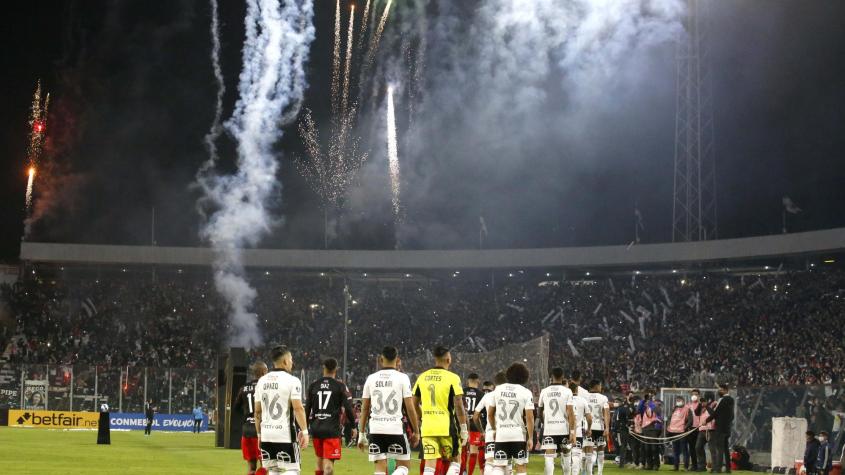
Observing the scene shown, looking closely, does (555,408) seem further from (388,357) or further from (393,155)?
(393,155)

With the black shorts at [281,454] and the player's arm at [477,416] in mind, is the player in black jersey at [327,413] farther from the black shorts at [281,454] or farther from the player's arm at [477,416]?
the player's arm at [477,416]

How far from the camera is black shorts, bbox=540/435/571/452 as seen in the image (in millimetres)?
20375

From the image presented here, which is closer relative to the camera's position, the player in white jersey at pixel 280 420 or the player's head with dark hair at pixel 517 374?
the player in white jersey at pixel 280 420

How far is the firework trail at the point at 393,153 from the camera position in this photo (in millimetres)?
60297

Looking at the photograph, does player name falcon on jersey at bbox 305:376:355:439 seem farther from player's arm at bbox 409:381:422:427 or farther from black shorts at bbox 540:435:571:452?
black shorts at bbox 540:435:571:452

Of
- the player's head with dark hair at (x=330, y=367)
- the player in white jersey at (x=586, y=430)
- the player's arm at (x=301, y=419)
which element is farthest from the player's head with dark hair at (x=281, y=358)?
the player in white jersey at (x=586, y=430)

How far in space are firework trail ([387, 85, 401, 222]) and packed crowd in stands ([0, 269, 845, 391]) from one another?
622 cm

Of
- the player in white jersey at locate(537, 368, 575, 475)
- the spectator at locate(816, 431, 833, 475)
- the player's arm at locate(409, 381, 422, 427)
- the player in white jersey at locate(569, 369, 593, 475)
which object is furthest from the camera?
the spectator at locate(816, 431, 833, 475)

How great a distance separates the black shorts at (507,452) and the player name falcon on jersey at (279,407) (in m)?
4.04

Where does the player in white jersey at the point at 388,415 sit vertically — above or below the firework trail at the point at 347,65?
below

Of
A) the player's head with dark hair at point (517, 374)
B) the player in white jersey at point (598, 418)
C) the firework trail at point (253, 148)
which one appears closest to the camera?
the player's head with dark hair at point (517, 374)

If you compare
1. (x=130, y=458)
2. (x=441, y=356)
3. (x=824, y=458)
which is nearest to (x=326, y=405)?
(x=441, y=356)

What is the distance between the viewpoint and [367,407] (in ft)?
49.7

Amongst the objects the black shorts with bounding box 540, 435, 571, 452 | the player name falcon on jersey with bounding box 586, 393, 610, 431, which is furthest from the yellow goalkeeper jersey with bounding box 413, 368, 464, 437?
the player name falcon on jersey with bounding box 586, 393, 610, 431
